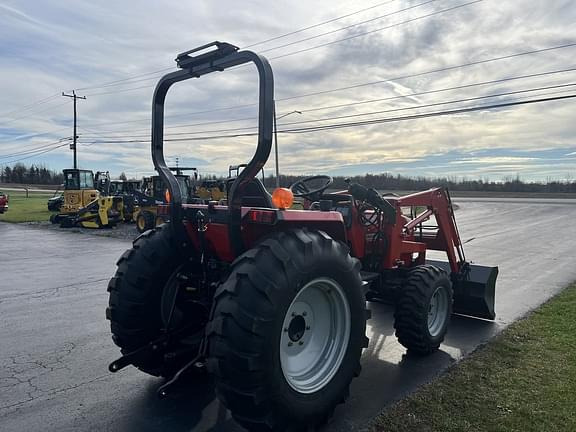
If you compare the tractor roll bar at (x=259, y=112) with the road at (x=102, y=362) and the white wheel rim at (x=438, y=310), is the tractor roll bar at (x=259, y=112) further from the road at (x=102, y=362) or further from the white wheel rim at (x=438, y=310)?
the white wheel rim at (x=438, y=310)

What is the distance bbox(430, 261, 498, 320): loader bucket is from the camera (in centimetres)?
592

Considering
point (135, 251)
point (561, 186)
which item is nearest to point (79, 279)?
point (135, 251)

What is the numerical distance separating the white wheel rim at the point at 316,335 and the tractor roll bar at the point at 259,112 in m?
0.65

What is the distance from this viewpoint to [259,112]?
312 cm

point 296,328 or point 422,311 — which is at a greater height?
point 296,328

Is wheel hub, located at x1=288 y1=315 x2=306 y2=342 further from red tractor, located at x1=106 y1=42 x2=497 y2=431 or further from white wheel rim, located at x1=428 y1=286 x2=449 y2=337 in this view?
white wheel rim, located at x1=428 y1=286 x2=449 y2=337

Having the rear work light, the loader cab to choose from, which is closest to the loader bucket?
the rear work light

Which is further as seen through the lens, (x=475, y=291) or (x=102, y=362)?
(x=475, y=291)

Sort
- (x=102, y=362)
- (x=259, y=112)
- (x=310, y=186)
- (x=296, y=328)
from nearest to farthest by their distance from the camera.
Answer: (x=259, y=112)
(x=296, y=328)
(x=102, y=362)
(x=310, y=186)

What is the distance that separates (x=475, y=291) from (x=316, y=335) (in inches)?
129

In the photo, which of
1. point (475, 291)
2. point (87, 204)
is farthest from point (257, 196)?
point (87, 204)

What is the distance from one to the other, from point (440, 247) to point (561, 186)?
77.9 metres

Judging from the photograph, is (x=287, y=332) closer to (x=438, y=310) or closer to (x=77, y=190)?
(x=438, y=310)

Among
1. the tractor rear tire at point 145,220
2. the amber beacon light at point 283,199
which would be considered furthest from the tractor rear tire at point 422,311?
the tractor rear tire at point 145,220
